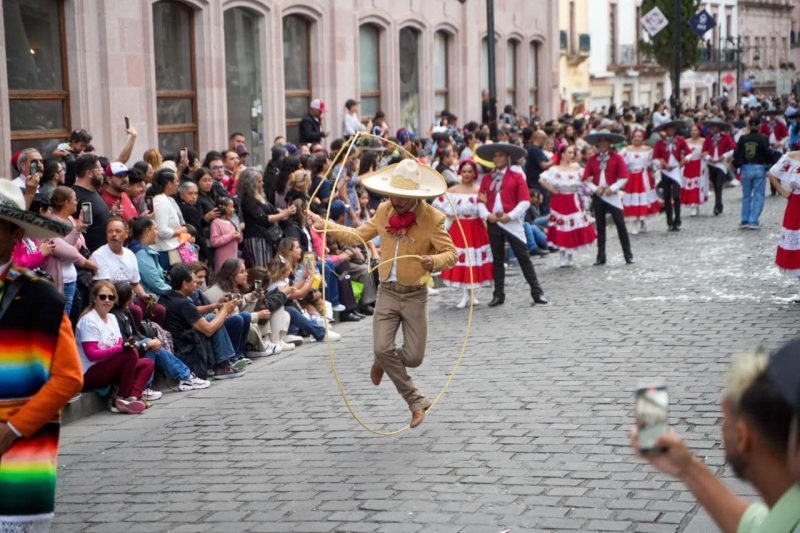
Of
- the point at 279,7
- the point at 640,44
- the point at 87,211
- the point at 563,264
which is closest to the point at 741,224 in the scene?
the point at 563,264

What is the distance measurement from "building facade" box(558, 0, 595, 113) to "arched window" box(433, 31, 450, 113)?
14.9 m

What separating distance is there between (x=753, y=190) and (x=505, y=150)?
28.0 feet

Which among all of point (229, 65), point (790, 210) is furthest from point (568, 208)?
point (229, 65)

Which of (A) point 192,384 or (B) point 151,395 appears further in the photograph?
(A) point 192,384

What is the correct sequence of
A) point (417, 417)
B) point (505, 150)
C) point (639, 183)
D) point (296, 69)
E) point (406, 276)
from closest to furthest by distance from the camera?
point (417, 417), point (406, 276), point (505, 150), point (639, 183), point (296, 69)

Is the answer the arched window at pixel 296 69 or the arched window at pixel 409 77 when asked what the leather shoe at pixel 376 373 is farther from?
the arched window at pixel 409 77

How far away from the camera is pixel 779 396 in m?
2.58

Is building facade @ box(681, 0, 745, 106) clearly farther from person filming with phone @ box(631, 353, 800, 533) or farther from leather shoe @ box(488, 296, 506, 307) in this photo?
person filming with phone @ box(631, 353, 800, 533)

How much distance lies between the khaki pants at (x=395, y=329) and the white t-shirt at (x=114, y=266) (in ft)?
8.98

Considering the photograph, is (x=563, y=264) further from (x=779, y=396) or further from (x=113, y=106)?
(x=779, y=396)

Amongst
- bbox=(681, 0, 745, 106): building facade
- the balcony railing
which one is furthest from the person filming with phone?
the balcony railing

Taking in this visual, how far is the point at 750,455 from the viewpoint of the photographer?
274 centimetres

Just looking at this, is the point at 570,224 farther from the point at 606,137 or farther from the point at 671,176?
the point at 671,176

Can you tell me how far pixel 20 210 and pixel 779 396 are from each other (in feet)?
9.71
